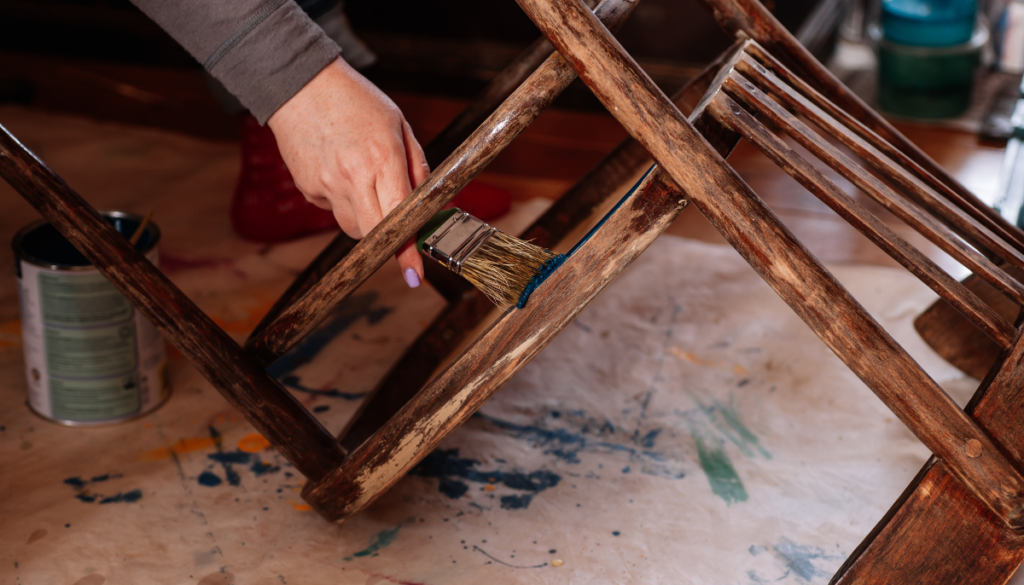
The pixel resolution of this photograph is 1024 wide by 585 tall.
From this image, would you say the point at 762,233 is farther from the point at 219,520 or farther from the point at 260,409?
the point at 219,520

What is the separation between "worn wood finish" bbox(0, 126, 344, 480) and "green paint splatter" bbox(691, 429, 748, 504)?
0.45 meters

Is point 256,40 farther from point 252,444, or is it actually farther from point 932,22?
point 932,22

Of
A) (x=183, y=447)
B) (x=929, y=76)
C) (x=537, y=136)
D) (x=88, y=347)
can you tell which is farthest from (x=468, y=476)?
(x=929, y=76)

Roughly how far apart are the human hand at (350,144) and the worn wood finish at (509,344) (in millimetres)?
103

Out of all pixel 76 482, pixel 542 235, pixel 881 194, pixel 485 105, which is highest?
pixel 881 194

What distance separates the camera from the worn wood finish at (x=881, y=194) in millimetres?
667

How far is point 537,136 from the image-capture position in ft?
5.80

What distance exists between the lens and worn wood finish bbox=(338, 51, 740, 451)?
919 millimetres

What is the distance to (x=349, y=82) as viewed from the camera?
0.69m

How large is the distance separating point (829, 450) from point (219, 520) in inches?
26.8

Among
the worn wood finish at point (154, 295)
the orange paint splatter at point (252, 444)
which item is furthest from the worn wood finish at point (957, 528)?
the orange paint splatter at point (252, 444)

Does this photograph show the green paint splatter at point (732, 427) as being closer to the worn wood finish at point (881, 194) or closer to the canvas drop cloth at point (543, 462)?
the canvas drop cloth at point (543, 462)

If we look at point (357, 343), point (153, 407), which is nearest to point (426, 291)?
point (357, 343)

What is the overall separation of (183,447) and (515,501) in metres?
0.39
